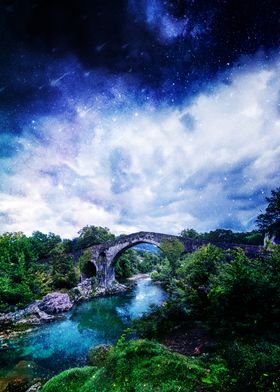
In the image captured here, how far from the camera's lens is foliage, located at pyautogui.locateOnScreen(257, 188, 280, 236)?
67.2ft

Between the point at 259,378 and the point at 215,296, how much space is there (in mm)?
2937

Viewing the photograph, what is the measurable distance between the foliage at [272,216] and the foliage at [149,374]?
64.5ft

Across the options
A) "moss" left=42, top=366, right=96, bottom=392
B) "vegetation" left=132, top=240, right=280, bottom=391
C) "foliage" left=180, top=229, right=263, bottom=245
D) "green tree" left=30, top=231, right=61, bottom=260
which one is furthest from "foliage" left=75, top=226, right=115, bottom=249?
"moss" left=42, top=366, right=96, bottom=392

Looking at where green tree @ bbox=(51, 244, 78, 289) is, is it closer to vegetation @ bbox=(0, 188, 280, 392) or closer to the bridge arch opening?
the bridge arch opening

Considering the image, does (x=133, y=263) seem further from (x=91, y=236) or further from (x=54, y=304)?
(x=54, y=304)

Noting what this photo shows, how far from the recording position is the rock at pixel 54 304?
49.2 ft

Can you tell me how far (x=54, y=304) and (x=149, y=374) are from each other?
45.8 ft

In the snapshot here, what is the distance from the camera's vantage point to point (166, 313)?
27.4 ft

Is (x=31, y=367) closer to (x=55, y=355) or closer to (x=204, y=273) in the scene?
(x=55, y=355)

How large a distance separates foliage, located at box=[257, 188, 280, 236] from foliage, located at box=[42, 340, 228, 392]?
64.5 ft

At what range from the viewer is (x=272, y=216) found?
850 inches

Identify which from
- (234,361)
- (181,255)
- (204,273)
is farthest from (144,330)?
(181,255)

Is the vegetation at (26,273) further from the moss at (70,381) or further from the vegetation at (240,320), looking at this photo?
the moss at (70,381)

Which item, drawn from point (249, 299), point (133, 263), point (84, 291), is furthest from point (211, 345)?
point (133, 263)
